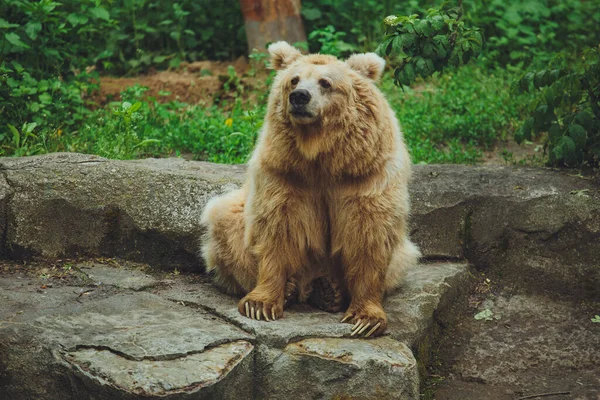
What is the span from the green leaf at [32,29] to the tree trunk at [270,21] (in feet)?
8.27

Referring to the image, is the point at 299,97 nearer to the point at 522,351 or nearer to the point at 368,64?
the point at 368,64

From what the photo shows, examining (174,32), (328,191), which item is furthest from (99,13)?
(328,191)

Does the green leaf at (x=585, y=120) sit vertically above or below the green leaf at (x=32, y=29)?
below

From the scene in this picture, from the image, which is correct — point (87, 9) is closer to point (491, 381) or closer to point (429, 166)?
point (429, 166)

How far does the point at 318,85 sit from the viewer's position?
4.63 metres

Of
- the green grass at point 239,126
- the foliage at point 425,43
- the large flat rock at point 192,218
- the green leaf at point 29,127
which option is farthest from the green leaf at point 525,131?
the green leaf at point 29,127

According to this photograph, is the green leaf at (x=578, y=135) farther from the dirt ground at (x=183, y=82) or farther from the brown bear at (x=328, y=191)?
the dirt ground at (x=183, y=82)

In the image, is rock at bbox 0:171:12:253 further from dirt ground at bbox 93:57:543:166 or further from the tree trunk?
the tree trunk

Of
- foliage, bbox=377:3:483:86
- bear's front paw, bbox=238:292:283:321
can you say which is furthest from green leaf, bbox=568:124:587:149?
bear's front paw, bbox=238:292:283:321

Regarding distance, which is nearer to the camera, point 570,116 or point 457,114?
point 570,116

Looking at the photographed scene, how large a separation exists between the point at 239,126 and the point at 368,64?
3077mm

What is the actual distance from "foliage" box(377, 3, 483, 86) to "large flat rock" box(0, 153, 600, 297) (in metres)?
0.90

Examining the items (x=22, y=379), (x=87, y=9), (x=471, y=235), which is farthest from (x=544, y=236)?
(x=87, y=9)

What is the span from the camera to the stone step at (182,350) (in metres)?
3.98
